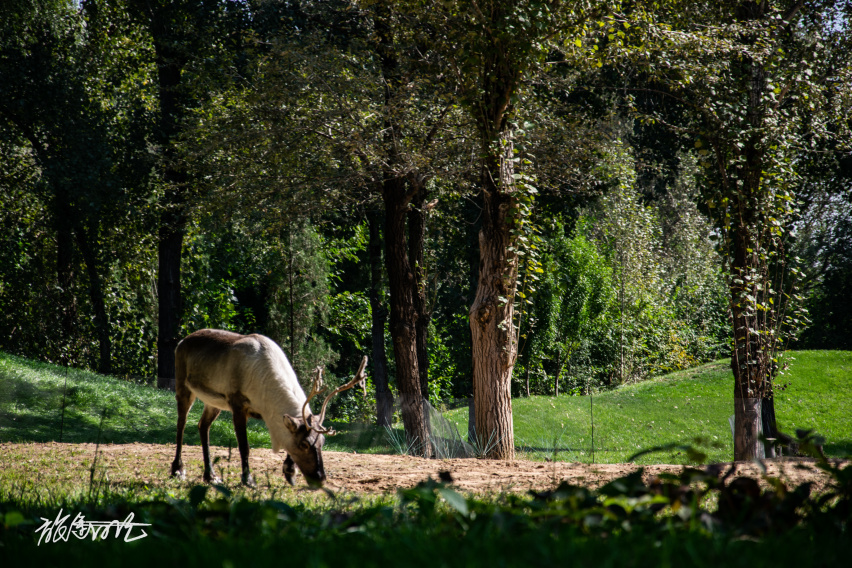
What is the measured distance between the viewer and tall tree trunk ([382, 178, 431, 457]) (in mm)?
12344

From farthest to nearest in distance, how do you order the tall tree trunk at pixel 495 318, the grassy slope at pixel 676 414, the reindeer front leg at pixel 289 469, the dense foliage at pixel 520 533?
the grassy slope at pixel 676 414, the tall tree trunk at pixel 495 318, the reindeer front leg at pixel 289 469, the dense foliage at pixel 520 533

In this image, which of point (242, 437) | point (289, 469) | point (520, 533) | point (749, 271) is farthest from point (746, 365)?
point (520, 533)

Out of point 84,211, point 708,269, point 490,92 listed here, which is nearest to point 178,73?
point 84,211

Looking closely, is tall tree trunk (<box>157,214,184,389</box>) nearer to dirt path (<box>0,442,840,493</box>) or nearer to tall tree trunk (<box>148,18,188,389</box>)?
tall tree trunk (<box>148,18,188,389</box>)

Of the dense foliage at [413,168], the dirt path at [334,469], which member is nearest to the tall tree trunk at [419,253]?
the dense foliage at [413,168]

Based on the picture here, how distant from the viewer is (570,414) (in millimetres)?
17031

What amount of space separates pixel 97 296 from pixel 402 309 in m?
12.3

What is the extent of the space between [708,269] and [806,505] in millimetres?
31606

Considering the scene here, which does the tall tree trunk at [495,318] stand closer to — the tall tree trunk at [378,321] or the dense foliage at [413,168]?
the dense foliage at [413,168]

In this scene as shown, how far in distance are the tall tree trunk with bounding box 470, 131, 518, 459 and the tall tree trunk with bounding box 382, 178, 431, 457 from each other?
3193 millimetres

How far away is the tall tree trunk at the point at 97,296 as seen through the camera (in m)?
20.3

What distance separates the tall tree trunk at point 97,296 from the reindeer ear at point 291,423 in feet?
53.1

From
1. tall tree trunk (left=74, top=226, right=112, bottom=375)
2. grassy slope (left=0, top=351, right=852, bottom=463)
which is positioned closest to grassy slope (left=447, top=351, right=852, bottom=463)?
grassy slope (left=0, top=351, right=852, bottom=463)

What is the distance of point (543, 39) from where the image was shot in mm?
8102
